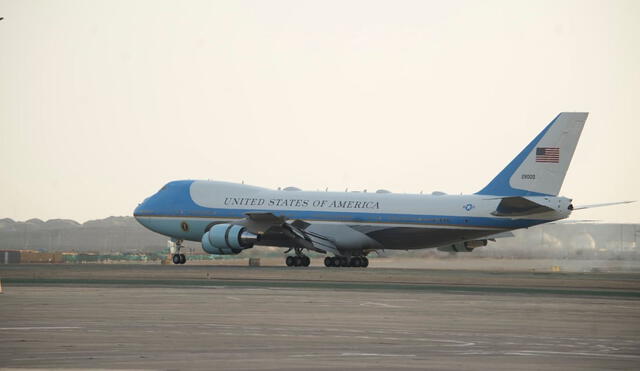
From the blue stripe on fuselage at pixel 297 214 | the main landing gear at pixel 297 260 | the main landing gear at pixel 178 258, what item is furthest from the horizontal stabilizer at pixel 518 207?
the main landing gear at pixel 178 258

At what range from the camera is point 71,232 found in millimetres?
165375

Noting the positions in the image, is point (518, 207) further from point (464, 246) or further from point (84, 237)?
point (84, 237)

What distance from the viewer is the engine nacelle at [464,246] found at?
205ft

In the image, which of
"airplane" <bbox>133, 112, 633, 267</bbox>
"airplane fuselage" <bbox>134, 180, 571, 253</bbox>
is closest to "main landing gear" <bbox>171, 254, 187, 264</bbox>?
"airplane" <bbox>133, 112, 633, 267</bbox>

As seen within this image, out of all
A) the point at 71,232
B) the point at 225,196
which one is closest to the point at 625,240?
the point at 225,196

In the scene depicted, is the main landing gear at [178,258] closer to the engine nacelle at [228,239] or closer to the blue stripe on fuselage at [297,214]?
the blue stripe on fuselage at [297,214]

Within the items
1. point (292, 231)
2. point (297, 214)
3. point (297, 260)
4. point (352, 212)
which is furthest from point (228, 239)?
point (352, 212)

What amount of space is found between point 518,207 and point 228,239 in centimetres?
1667

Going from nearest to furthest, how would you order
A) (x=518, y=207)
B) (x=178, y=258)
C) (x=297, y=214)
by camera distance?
(x=518, y=207) → (x=297, y=214) → (x=178, y=258)

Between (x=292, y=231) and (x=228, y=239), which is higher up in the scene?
(x=292, y=231)

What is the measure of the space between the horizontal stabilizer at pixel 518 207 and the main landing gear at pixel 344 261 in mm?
10124

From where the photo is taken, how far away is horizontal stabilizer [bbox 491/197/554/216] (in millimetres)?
53756

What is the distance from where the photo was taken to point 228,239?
197 feet

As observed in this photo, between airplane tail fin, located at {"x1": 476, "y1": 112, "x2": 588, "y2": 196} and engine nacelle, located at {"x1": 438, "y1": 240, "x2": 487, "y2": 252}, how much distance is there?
21.6 ft
